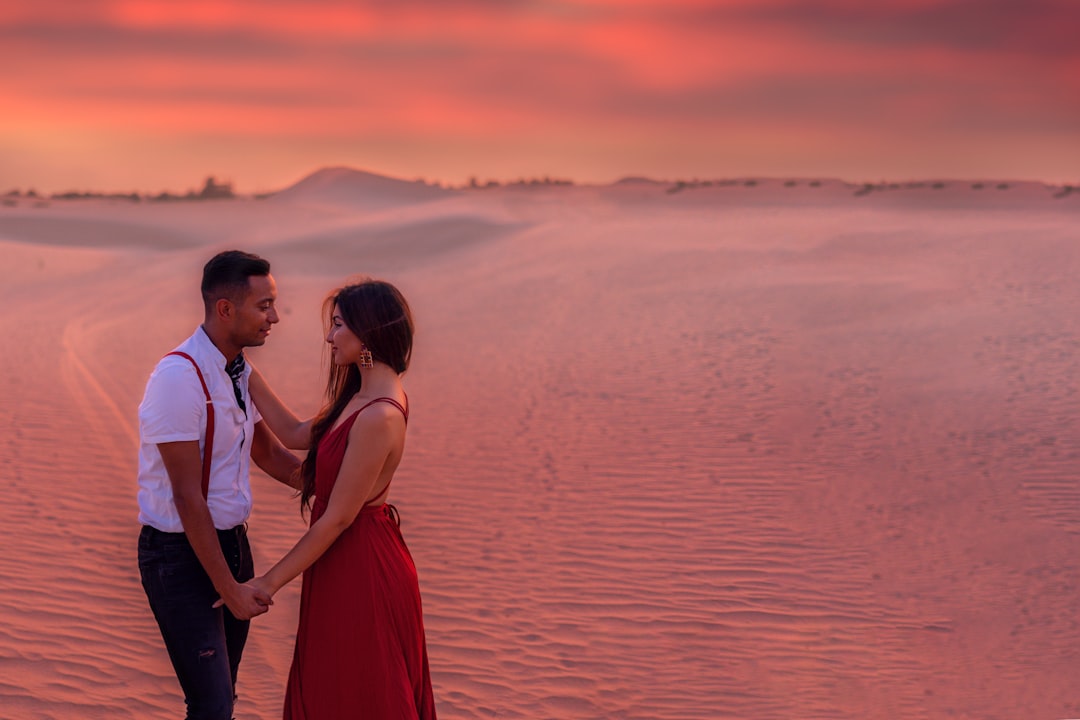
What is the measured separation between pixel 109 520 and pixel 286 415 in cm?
537

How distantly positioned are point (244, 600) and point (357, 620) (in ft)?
1.08

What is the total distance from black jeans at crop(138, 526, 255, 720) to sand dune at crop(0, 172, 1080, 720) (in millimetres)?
2457

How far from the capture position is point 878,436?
11.2 metres

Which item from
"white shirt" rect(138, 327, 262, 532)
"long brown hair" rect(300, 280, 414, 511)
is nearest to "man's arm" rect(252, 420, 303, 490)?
"white shirt" rect(138, 327, 262, 532)

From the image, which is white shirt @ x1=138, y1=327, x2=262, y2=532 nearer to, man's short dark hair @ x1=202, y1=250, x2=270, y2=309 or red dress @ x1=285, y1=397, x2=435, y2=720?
man's short dark hair @ x1=202, y1=250, x2=270, y2=309

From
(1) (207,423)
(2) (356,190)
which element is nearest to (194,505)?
(1) (207,423)

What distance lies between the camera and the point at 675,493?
9.74 meters

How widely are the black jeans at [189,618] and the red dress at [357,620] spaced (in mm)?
240

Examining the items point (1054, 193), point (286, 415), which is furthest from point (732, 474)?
point (1054, 193)

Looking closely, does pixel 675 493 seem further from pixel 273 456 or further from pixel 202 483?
pixel 202 483

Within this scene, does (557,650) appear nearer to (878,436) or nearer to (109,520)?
(109,520)

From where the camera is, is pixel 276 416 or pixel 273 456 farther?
pixel 273 456

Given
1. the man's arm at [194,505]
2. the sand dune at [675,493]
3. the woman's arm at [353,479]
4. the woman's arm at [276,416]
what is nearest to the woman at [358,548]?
the woman's arm at [353,479]

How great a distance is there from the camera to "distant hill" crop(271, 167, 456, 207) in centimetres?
7581
